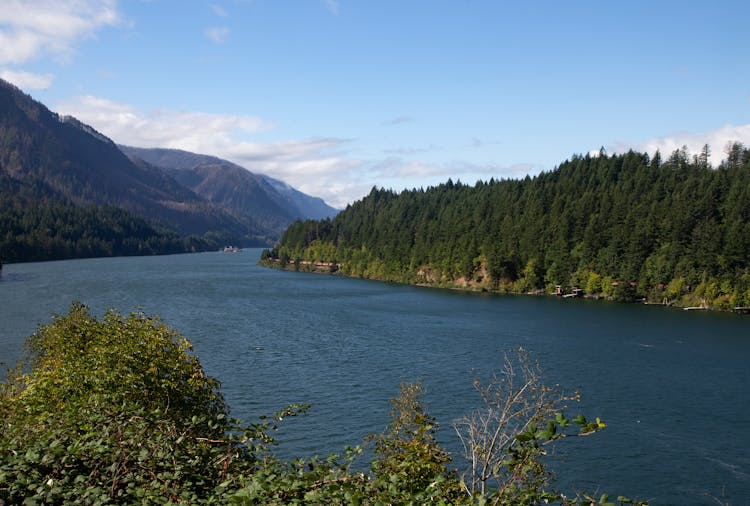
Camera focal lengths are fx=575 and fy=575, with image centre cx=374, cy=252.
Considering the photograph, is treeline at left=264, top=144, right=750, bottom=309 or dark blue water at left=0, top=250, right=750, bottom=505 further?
treeline at left=264, top=144, right=750, bottom=309

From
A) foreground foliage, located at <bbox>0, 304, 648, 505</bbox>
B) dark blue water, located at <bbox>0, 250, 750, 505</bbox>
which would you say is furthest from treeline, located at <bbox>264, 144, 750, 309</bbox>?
foreground foliage, located at <bbox>0, 304, 648, 505</bbox>

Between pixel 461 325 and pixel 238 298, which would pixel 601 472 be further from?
pixel 238 298

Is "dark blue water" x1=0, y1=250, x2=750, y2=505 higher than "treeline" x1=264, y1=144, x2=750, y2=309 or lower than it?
lower

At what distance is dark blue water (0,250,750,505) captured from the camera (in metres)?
38.7

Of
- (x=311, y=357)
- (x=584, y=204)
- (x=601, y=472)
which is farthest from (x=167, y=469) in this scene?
(x=584, y=204)

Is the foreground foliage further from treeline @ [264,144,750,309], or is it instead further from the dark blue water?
treeline @ [264,144,750,309]

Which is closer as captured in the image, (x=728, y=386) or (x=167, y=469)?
(x=167, y=469)

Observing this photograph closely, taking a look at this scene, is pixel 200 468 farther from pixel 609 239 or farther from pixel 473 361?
pixel 609 239

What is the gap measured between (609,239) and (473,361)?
294 ft

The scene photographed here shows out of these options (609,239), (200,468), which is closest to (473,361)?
(200,468)

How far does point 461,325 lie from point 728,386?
39.6 meters

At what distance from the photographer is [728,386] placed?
5491cm

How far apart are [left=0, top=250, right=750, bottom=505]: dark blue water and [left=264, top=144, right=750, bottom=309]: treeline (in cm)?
1297

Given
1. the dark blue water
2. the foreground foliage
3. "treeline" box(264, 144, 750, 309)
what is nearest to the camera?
the foreground foliage
